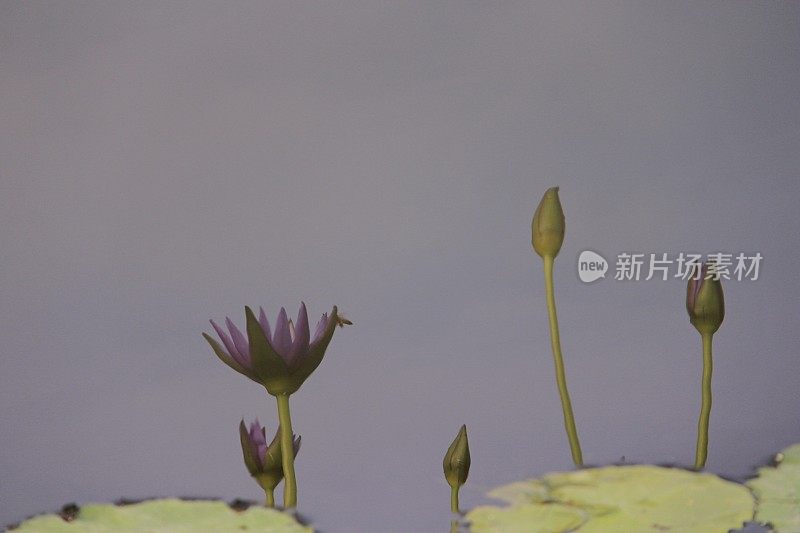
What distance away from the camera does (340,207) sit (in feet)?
5.53

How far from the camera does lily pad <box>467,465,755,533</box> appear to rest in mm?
1060

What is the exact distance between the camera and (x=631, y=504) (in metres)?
1.09

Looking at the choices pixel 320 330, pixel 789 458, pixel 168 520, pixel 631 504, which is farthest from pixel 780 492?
pixel 168 520

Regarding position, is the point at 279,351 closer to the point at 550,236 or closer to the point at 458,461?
the point at 458,461

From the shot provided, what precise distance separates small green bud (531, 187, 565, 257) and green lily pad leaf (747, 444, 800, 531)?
1.42 ft

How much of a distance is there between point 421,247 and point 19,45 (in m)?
0.89

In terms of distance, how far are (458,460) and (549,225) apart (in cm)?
38

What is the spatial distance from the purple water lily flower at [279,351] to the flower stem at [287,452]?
28 millimetres

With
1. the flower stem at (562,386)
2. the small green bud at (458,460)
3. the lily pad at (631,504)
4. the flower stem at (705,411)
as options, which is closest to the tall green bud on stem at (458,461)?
the small green bud at (458,460)

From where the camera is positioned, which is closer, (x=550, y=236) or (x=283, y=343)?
(x=283, y=343)

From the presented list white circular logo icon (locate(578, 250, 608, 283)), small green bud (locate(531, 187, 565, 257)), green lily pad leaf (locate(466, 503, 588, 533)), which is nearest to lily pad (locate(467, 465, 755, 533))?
green lily pad leaf (locate(466, 503, 588, 533))

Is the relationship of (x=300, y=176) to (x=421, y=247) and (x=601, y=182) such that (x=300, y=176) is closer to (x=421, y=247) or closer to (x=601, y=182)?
(x=421, y=247)

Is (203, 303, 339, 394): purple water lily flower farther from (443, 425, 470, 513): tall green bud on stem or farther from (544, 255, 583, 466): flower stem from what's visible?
(544, 255, 583, 466): flower stem

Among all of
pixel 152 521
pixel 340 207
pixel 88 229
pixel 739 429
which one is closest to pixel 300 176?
pixel 340 207
